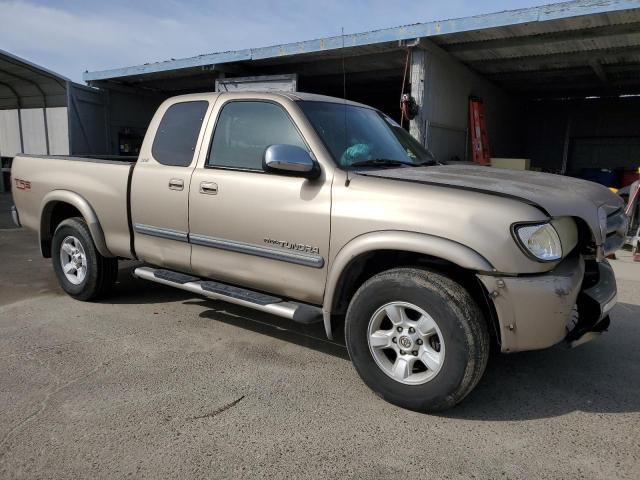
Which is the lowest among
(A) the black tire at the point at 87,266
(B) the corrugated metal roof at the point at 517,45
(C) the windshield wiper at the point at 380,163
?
(A) the black tire at the point at 87,266

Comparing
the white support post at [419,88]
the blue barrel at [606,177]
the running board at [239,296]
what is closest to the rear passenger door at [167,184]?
the running board at [239,296]

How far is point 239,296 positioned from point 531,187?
209 centimetres

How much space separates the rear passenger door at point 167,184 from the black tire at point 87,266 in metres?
0.61

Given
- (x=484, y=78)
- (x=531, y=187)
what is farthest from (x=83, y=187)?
(x=484, y=78)

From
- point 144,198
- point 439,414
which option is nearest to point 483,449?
point 439,414

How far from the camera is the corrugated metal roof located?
7.90m

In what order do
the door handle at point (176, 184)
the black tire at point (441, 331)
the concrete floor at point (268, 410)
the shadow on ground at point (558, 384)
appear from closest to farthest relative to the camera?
the concrete floor at point (268, 410), the black tire at point (441, 331), the shadow on ground at point (558, 384), the door handle at point (176, 184)

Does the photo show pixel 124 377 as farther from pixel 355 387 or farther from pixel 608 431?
pixel 608 431

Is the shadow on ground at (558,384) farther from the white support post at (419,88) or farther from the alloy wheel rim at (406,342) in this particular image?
the white support post at (419,88)

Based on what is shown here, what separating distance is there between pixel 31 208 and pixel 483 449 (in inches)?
191

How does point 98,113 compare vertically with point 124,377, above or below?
above

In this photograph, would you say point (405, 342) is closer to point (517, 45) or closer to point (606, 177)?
point (517, 45)

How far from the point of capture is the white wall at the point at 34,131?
15466 mm

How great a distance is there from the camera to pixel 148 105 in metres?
17.3
